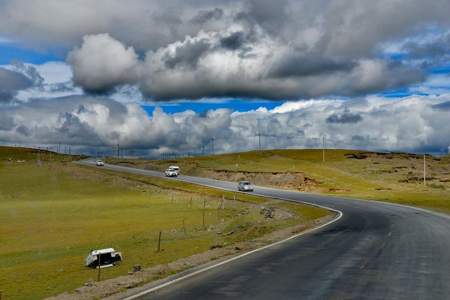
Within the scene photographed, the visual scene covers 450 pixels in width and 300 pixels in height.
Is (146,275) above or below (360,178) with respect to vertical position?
above

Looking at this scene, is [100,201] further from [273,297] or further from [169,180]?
[273,297]

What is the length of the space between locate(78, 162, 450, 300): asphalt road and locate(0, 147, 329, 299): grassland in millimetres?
3888

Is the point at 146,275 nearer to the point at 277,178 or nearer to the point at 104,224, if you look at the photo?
the point at 104,224

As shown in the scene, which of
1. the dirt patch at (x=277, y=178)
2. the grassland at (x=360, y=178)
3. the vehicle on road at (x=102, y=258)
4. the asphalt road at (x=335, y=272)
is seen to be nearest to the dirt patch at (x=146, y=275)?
the asphalt road at (x=335, y=272)

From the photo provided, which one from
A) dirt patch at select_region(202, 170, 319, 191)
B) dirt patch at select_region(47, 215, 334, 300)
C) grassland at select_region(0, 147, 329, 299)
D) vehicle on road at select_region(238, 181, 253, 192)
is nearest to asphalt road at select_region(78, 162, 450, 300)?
dirt patch at select_region(47, 215, 334, 300)

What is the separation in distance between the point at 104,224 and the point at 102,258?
77.7ft

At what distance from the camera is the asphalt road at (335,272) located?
47.1ft

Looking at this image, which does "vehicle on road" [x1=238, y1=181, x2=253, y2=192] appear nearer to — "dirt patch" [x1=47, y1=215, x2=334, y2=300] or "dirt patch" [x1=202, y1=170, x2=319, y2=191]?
"dirt patch" [x1=202, y1=170, x2=319, y2=191]

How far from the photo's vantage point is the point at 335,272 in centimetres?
1778

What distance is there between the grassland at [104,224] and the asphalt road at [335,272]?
389cm

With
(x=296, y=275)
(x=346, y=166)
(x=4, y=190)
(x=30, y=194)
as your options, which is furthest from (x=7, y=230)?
(x=346, y=166)

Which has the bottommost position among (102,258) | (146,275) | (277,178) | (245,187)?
(245,187)

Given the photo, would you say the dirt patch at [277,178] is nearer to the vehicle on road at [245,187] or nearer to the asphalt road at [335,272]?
the vehicle on road at [245,187]

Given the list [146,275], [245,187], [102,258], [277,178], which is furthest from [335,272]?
[277,178]
